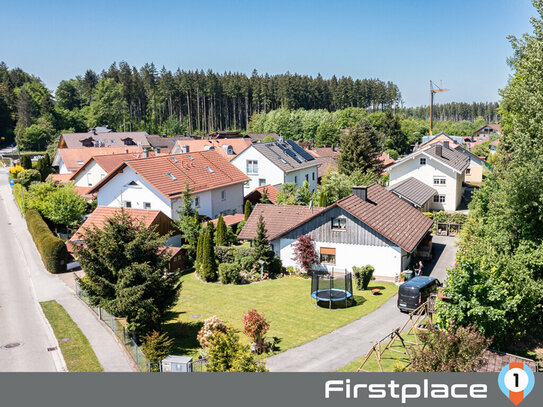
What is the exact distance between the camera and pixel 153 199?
42.1m

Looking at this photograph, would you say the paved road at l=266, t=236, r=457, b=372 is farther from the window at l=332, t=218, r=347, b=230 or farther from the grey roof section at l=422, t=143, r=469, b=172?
the grey roof section at l=422, t=143, r=469, b=172

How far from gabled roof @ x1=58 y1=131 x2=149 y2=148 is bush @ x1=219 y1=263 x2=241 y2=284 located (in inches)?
2718

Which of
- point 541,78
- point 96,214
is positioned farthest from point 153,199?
point 541,78

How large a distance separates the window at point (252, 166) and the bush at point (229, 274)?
27520 mm

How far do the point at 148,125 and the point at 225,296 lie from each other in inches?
4817

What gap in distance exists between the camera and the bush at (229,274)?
105ft

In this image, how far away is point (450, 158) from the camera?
58.1m

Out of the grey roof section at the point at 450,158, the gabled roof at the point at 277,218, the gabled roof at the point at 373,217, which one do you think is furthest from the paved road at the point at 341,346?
the grey roof section at the point at 450,158

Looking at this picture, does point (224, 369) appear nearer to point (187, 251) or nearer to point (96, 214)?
point (187, 251)

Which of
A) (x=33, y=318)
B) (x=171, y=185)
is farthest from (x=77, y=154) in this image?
(x=33, y=318)

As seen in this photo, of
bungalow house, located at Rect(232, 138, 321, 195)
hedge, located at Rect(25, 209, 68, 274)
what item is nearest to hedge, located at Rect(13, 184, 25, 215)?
hedge, located at Rect(25, 209, 68, 274)

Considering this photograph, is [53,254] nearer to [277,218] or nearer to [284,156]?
[277,218]

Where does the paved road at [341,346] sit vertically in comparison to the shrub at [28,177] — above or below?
below

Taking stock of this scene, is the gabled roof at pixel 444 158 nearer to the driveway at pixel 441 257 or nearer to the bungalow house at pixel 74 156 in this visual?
the driveway at pixel 441 257
